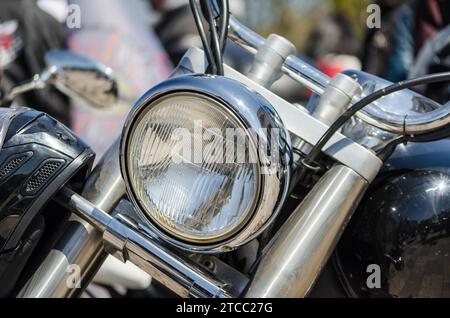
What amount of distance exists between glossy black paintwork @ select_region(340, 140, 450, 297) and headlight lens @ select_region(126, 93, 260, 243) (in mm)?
401

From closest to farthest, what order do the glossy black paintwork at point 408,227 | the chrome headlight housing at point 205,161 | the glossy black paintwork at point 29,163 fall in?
1. the chrome headlight housing at point 205,161
2. the glossy black paintwork at point 29,163
3. the glossy black paintwork at point 408,227

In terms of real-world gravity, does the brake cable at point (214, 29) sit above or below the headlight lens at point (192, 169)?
above

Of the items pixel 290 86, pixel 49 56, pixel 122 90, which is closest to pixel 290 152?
pixel 49 56

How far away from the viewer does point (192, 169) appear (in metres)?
1.07

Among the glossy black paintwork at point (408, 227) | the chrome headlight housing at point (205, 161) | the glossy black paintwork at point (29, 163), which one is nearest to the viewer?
Result: the chrome headlight housing at point (205, 161)

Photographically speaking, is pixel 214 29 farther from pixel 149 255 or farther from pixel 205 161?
pixel 149 255

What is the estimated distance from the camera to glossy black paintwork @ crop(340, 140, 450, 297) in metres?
1.30

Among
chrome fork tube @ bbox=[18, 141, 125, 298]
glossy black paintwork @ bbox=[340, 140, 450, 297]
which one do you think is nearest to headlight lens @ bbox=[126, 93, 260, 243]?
chrome fork tube @ bbox=[18, 141, 125, 298]

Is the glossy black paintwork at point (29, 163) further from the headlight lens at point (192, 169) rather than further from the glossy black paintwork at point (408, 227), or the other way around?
the glossy black paintwork at point (408, 227)

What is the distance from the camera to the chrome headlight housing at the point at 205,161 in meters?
1.02

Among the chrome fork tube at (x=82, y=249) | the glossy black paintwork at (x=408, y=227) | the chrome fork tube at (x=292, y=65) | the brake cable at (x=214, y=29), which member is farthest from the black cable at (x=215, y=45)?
the glossy black paintwork at (x=408, y=227)

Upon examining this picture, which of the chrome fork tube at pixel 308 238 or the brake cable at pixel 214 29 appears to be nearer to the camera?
the chrome fork tube at pixel 308 238

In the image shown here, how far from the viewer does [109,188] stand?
121 centimetres

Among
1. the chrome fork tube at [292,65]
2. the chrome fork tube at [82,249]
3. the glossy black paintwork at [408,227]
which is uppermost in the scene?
the chrome fork tube at [292,65]
